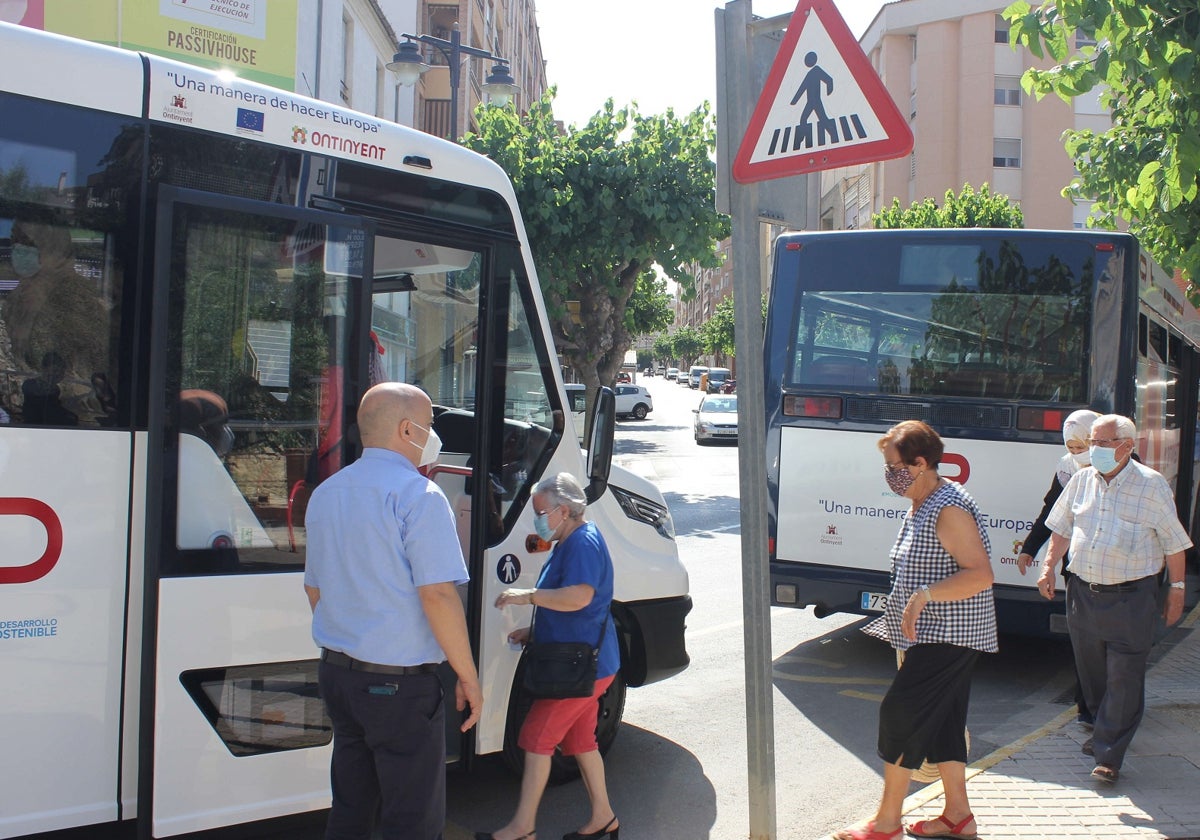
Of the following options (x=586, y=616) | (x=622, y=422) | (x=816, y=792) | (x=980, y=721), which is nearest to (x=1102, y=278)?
(x=980, y=721)

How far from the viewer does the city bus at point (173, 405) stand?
3285mm

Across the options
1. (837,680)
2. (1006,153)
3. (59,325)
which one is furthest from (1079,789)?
(1006,153)

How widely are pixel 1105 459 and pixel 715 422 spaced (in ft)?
86.4

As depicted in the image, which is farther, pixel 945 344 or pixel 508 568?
pixel 945 344

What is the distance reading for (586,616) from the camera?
4148mm

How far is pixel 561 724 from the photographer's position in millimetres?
4199

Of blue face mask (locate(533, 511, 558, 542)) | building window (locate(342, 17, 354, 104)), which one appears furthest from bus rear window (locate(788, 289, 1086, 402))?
building window (locate(342, 17, 354, 104))

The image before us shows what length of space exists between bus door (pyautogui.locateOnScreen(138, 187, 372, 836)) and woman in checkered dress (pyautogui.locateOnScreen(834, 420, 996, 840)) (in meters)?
2.09

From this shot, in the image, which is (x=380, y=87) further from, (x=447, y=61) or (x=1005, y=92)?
(x=1005, y=92)

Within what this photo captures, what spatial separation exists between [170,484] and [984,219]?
1387 inches

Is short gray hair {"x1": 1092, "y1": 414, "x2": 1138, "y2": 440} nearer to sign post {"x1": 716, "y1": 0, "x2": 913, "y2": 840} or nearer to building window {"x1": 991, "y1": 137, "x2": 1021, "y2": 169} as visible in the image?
sign post {"x1": 716, "y1": 0, "x2": 913, "y2": 840}

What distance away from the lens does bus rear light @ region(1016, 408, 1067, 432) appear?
22.3 ft

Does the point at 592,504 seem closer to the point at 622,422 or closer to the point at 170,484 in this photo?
the point at 170,484

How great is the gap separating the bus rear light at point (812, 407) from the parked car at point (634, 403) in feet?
124
